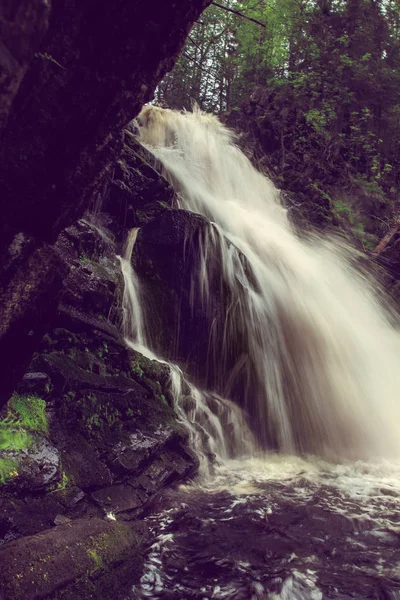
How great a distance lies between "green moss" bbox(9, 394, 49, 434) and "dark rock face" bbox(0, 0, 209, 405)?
34.3 inches

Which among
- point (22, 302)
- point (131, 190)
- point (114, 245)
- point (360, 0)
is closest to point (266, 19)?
point (360, 0)

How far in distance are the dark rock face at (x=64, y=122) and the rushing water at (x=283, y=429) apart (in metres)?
2.42

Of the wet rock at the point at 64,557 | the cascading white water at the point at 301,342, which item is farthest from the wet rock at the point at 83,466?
the cascading white water at the point at 301,342

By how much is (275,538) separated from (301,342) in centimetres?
473

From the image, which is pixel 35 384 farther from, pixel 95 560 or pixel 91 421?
pixel 95 560

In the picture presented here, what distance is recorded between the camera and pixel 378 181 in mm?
20141

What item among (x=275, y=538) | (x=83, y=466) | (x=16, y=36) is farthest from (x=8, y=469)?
(x=16, y=36)

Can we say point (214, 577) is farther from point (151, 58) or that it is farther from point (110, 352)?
point (151, 58)

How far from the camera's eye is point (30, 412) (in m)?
4.46

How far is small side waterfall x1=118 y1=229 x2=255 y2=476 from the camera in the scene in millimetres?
6379

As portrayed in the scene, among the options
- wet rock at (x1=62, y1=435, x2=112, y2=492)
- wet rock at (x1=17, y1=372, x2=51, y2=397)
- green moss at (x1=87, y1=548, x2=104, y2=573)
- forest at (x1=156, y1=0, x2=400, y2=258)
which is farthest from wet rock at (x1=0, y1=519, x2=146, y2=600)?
forest at (x1=156, y1=0, x2=400, y2=258)

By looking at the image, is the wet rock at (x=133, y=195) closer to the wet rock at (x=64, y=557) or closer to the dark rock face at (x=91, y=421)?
the dark rock face at (x=91, y=421)

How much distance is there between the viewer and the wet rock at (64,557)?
2.68 metres

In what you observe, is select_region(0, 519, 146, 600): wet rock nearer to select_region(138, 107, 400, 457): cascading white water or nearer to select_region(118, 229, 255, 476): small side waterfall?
select_region(118, 229, 255, 476): small side waterfall
